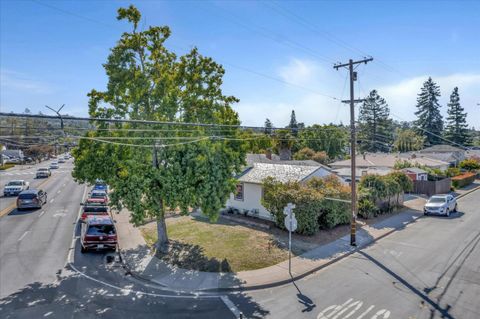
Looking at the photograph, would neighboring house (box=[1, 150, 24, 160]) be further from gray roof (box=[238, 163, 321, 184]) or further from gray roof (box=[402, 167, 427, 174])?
gray roof (box=[402, 167, 427, 174])

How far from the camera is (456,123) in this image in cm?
7906

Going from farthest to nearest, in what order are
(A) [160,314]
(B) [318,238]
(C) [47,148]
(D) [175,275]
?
(C) [47,148] < (B) [318,238] < (D) [175,275] < (A) [160,314]

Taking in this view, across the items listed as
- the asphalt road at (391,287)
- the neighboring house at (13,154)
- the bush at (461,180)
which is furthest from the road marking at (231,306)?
the neighboring house at (13,154)

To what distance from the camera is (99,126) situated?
15211 millimetres

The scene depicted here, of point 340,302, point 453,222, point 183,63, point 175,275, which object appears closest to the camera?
point 340,302

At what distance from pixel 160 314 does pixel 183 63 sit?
448 inches

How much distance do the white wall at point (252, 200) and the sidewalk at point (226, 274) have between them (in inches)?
254

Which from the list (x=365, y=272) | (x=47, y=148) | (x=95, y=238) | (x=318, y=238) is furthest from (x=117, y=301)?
(x=47, y=148)

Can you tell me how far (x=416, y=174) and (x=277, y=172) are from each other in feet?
71.1

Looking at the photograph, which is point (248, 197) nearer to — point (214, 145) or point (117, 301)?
point (214, 145)

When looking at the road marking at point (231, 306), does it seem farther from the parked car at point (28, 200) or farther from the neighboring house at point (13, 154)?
the neighboring house at point (13, 154)

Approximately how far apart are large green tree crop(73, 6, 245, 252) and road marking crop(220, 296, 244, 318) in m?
4.44

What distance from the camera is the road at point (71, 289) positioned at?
1065 cm

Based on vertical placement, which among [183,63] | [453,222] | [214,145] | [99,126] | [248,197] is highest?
[183,63]
